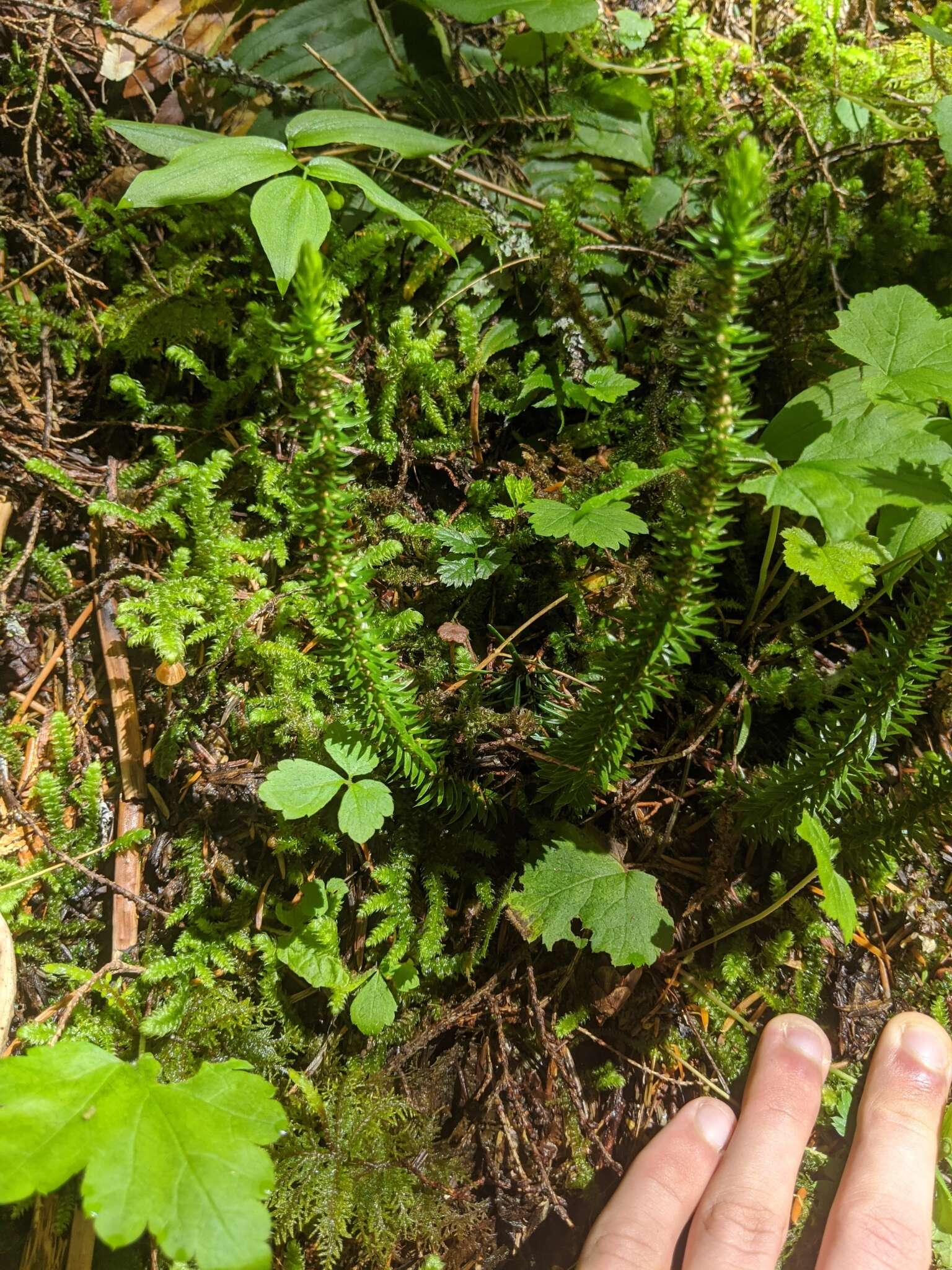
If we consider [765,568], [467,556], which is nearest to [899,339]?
[765,568]

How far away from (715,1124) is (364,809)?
71.8 inches

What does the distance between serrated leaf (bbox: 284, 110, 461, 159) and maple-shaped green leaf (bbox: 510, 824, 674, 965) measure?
2306 millimetres

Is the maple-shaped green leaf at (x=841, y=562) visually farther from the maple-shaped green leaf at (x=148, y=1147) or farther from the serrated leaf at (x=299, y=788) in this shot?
the maple-shaped green leaf at (x=148, y=1147)

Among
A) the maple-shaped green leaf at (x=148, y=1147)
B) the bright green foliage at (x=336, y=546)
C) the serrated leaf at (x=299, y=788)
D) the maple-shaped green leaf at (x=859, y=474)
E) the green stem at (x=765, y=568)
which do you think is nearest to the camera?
the bright green foliage at (x=336, y=546)

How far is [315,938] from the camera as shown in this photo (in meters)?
2.49

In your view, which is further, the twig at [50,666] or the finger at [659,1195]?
the twig at [50,666]

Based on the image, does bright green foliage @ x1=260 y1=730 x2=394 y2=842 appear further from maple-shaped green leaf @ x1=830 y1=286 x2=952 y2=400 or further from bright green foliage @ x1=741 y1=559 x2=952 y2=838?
maple-shaped green leaf @ x1=830 y1=286 x2=952 y2=400

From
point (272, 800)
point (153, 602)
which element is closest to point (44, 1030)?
point (272, 800)

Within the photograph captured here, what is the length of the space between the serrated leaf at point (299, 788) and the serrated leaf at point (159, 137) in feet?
6.57

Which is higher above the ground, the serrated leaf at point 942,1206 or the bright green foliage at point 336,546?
the bright green foliage at point 336,546

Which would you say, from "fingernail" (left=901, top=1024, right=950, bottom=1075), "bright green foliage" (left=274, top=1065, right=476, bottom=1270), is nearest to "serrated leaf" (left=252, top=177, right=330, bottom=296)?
"bright green foliage" (left=274, top=1065, right=476, bottom=1270)

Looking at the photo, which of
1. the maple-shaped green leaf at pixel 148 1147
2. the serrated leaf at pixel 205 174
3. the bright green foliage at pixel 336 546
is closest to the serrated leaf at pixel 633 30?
the serrated leaf at pixel 205 174

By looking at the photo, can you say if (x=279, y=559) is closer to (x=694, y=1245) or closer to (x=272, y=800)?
(x=272, y=800)

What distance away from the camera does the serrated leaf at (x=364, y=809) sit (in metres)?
2.09
